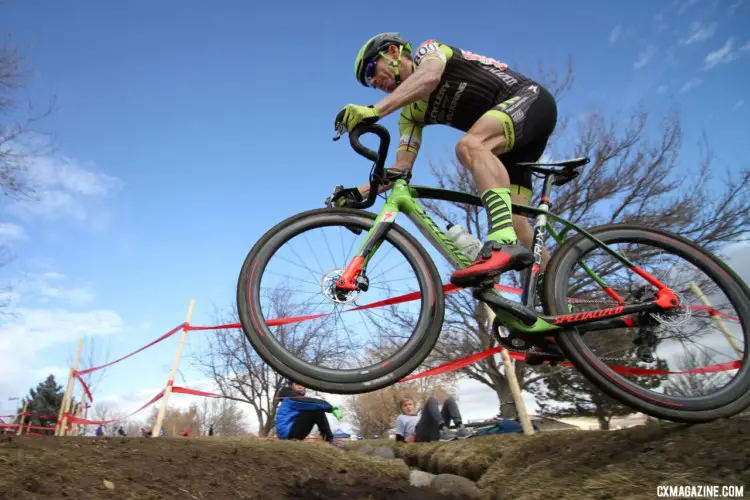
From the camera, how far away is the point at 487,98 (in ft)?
9.89

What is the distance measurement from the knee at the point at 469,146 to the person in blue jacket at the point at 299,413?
16.8 feet

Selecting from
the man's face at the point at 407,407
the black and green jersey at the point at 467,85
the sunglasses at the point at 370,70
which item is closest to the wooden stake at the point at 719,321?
the black and green jersey at the point at 467,85

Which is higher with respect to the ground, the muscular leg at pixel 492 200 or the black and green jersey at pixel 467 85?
the black and green jersey at pixel 467 85

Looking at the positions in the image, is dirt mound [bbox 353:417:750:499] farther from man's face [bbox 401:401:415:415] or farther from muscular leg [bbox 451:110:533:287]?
man's face [bbox 401:401:415:415]

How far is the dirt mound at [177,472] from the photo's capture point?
2.30 meters

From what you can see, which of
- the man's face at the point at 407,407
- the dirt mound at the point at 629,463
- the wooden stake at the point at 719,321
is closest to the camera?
the dirt mound at the point at 629,463

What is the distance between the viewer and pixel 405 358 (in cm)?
256

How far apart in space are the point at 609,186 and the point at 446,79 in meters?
12.6

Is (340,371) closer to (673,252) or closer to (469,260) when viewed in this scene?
(469,260)

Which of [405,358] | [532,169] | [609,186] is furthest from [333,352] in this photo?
[609,186]

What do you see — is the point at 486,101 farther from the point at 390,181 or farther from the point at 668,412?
the point at 668,412

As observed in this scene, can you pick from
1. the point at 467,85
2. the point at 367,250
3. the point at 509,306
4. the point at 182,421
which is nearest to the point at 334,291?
the point at 367,250

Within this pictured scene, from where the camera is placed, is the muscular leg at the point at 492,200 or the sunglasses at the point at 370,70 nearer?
the muscular leg at the point at 492,200

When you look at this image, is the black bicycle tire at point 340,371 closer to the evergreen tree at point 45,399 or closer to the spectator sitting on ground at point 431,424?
the spectator sitting on ground at point 431,424
